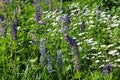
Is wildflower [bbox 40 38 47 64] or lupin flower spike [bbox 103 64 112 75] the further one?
wildflower [bbox 40 38 47 64]

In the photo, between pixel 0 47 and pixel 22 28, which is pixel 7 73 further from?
pixel 22 28

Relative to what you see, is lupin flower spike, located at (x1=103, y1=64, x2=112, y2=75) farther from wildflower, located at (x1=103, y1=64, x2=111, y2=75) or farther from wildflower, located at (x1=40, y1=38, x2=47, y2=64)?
wildflower, located at (x1=40, y1=38, x2=47, y2=64)

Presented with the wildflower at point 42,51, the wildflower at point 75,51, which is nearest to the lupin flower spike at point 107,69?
the wildflower at point 75,51

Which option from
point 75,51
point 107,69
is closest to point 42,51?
point 75,51

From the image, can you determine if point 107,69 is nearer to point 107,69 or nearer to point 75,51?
point 107,69

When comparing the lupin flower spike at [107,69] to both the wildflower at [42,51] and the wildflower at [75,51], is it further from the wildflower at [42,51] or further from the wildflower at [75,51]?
the wildflower at [42,51]

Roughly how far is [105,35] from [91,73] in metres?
0.97

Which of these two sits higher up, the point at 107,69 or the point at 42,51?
the point at 42,51

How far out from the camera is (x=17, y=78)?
3.44 metres

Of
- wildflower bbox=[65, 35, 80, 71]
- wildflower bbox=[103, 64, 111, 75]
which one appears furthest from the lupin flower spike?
wildflower bbox=[65, 35, 80, 71]

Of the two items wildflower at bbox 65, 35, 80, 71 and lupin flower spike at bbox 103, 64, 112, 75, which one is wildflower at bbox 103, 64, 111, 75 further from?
wildflower at bbox 65, 35, 80, 71

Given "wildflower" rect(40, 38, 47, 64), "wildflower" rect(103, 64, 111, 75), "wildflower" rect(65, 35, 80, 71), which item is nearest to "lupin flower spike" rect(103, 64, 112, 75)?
"wildflower" rect(103, 64, 111, 75)

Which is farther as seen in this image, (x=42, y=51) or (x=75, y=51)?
(x=42, y=51)

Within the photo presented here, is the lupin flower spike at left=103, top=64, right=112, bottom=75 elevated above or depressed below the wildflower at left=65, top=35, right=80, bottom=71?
below
